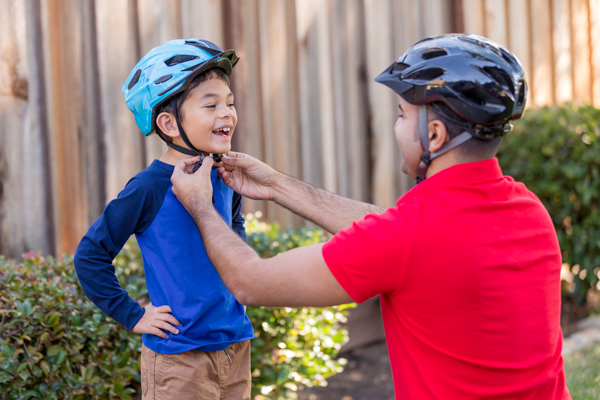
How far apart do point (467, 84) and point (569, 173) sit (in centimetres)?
426

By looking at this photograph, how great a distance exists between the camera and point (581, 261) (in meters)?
5.88

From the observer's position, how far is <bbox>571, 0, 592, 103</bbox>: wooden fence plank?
7.94m

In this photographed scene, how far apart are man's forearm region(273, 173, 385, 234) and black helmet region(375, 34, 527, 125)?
2.83ft

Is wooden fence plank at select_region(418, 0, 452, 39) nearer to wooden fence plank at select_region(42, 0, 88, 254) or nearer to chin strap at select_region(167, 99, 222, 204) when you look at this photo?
wooden fence plank at select_region(42, 0, 88, 254)

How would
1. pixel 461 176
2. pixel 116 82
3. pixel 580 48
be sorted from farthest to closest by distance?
pixel 580 48
pixel 116 82
pixel 461 176

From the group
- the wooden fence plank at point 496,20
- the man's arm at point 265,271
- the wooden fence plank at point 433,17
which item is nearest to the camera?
the man's arm at point 265,271

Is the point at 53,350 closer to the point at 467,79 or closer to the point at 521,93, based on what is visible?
the point at 467,79

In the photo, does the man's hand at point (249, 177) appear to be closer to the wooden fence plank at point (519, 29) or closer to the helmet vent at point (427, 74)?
the helmet vent at point (427, 74)

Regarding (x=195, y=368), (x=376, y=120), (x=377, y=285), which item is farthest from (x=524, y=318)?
(x=376, y=120)

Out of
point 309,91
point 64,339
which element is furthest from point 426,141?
point 309,91

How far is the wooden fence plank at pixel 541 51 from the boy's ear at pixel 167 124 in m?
6.02

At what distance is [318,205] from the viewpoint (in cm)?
278

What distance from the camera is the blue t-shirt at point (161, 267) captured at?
7.34 ft

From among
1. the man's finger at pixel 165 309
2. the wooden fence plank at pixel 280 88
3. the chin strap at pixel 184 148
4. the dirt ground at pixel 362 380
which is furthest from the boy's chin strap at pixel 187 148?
the dirt ground at pixel 362 380
